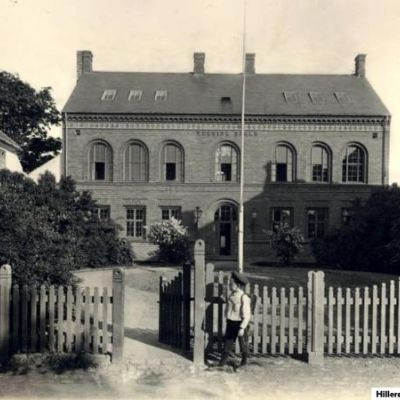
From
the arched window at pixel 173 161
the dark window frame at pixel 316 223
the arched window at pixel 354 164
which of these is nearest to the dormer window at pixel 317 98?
the arched window at pixel 354 164

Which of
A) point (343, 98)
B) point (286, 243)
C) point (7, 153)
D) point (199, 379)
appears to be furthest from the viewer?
point (343, 98)

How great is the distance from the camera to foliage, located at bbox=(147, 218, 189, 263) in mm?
25844

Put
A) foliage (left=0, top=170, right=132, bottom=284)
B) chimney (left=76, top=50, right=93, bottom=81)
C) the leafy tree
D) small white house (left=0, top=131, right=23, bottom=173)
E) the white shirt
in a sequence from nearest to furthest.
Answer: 1. the white shirt
2. foliage (left=0, top=170, right=132, bottom=284)
3. small white house (left=0, top=131, right=23, bottom=173)
4. chimney (left=76, top=50, right=93, bottom=81)
5. the leafy tree

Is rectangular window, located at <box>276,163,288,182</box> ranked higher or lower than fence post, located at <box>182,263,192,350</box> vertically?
higher

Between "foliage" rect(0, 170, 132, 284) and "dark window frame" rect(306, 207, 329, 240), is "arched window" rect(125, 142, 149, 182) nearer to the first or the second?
"foliage" rect(0, 170, 132, 284)

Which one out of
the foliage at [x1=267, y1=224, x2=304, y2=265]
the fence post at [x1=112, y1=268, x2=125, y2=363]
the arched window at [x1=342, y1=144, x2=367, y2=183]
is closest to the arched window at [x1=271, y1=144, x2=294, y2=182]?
the arched window at [x1=342, y1=144, x2=367, y2=183]

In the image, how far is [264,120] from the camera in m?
30.8

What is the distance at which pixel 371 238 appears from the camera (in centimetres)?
2197

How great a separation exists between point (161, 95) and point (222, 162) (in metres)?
6.10

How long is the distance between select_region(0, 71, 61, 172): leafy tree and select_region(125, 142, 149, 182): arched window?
13.9 m

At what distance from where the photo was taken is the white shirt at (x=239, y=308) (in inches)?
282

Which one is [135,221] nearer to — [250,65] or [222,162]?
[222,162]

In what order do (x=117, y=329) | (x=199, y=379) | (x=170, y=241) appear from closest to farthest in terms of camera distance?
1. (x=199, y=379)
2. (x=117, y=329)
3. (x=170, y=241)

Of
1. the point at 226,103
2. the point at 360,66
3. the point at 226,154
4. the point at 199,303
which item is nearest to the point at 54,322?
the point at 199,303
